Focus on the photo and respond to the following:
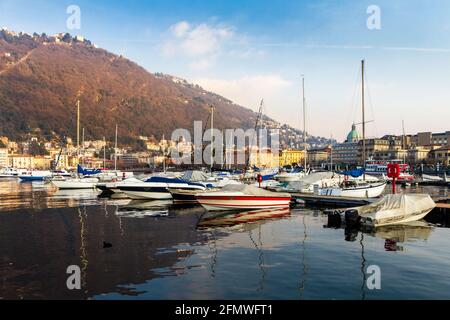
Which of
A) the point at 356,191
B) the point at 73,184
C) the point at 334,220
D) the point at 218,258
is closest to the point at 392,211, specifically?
the point at 334,220

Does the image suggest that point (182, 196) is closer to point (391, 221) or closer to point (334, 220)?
point (334, 220)

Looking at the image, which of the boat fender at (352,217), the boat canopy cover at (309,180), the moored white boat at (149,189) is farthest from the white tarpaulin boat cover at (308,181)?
the boat fender at (352,217)

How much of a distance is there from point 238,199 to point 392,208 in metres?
13.0

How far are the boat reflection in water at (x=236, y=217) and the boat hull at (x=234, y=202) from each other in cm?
55

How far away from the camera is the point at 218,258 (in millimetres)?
19109

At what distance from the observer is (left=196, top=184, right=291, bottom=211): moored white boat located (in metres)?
35.2

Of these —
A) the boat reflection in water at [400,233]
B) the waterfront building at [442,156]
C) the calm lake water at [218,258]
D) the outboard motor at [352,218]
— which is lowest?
the boat reflection in water at [400,233]

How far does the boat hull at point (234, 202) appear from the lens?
1387 inches

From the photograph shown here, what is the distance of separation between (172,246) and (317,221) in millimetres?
13851

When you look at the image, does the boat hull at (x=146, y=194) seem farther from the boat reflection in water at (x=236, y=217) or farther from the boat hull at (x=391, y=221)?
the boat hull at (x=391, y=221)

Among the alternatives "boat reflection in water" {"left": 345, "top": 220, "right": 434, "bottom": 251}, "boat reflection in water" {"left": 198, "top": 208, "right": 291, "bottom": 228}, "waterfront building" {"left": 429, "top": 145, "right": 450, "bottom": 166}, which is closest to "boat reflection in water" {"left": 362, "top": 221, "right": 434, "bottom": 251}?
"boat reflection in water" {"left": 345, "top": 220, "right": 434, "bottom": 251}

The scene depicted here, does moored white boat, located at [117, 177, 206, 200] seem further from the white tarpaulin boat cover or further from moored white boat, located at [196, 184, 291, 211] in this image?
the white tarpaulin boat cover
